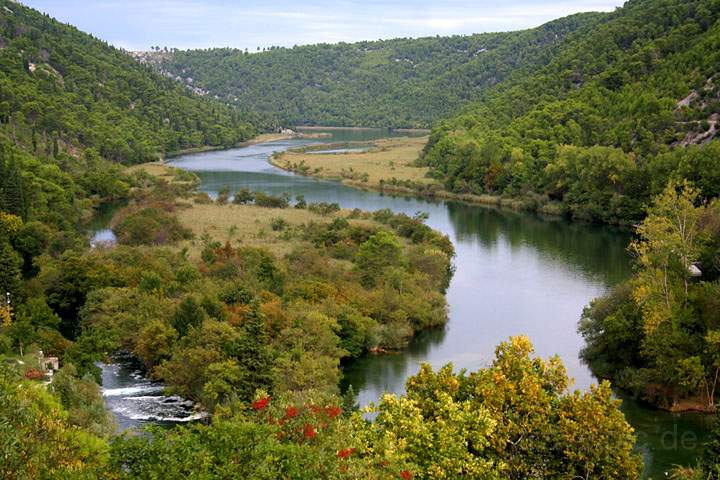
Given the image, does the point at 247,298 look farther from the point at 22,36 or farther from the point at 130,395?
the point at 22,36

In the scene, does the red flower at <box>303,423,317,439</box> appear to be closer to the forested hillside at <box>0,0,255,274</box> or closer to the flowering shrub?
the flowering shrub

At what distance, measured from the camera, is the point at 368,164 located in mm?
118812

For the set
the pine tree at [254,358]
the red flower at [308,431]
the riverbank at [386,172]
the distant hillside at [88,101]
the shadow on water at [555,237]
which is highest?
the distant hillside at [88,101]

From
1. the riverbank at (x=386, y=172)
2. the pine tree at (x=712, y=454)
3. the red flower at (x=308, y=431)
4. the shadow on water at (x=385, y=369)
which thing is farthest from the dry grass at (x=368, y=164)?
the red flower at (x=308, y=431)

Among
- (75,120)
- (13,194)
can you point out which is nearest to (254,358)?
(13,194)

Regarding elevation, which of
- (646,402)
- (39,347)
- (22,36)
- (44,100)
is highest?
(22,36)

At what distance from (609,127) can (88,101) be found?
2957 inches

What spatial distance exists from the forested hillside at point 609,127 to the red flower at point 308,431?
48.5 m

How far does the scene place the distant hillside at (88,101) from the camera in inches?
4031

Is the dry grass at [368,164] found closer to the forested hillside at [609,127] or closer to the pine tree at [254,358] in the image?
the forested hillside at [609,127]

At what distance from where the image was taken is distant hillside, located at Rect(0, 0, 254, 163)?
4031 inches

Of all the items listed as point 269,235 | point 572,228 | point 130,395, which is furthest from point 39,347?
point 572,228

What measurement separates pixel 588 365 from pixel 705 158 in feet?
114

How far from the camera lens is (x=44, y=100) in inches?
4218
